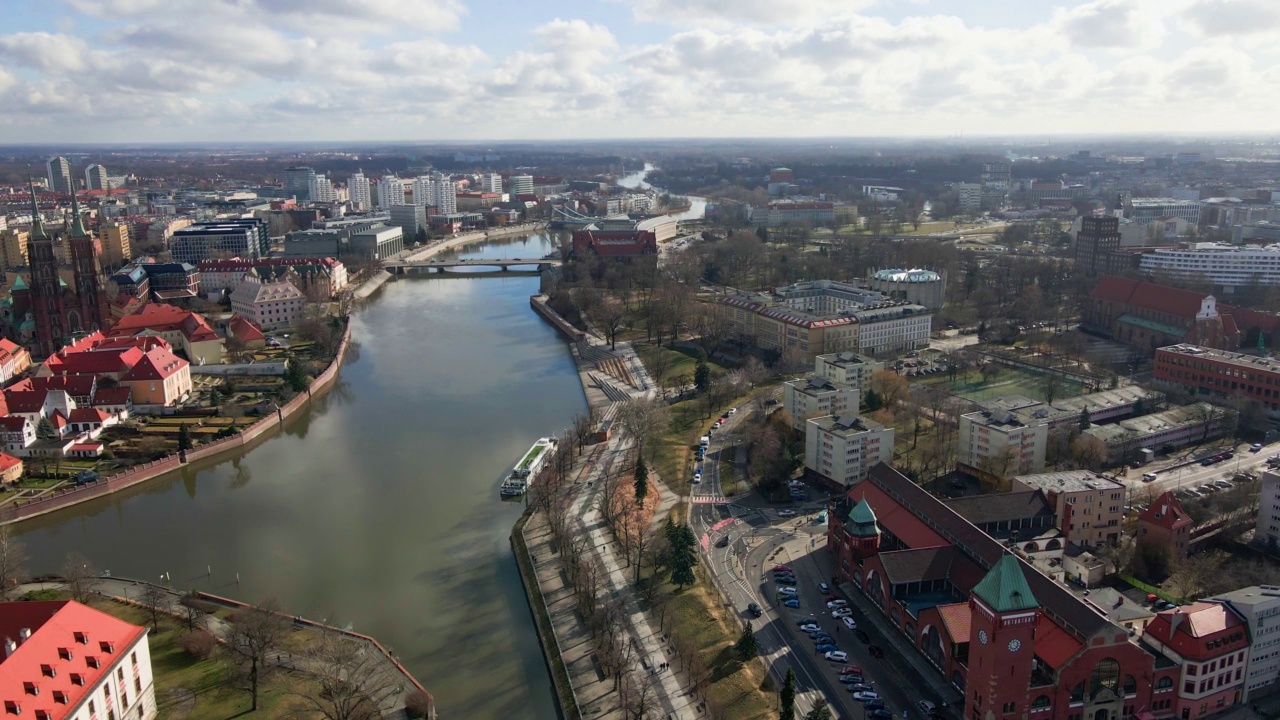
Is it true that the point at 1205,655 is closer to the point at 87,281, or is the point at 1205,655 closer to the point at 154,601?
the point at 154,601

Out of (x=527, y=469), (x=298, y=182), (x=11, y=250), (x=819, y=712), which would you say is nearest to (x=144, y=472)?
(x=527, y=469)

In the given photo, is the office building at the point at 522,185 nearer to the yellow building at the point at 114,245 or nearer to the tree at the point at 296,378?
the yellow building at the point at 114,245

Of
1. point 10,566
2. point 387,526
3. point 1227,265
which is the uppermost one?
point 1227,265

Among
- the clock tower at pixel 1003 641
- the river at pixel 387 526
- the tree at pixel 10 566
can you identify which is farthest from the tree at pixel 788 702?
the tree at pixel 10 566

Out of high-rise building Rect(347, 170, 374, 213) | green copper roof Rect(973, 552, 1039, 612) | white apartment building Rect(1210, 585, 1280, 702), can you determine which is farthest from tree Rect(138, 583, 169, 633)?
high-rise building Rect(347, 170, 374, 213)

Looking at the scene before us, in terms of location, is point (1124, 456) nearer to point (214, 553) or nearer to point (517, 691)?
point (517, 691)

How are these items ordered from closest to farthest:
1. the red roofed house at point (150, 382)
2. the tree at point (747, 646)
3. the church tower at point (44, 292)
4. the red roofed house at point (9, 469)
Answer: the tree at point (747, 646), the red roofed house at point (9, 469), the red roofed house at point (150, 382), the church tower at point (44, 292)
